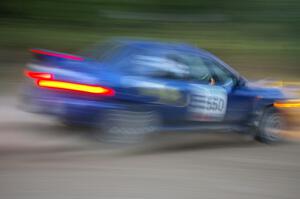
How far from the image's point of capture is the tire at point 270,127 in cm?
977

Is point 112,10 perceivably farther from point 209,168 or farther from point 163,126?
point 209,168

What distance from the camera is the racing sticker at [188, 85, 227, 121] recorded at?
8711 mm

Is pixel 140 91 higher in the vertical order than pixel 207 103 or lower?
higher

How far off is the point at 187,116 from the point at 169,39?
30.8 ft

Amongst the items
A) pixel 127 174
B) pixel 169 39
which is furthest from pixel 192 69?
pixel 169 39

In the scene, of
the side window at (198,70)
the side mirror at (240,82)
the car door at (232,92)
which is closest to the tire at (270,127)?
the car door at (232,92)

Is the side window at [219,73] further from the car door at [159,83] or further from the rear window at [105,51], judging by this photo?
the rear window at [105,51]

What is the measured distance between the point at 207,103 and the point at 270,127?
1477mm

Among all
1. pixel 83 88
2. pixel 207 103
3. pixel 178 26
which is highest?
pixel 178 26

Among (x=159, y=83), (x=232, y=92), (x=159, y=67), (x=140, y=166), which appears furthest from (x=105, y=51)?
(x=140, y=166)

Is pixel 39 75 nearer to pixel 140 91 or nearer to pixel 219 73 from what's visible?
pixel 140 91

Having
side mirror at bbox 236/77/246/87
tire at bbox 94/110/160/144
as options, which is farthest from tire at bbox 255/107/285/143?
tire at bbox 94/110/160/144

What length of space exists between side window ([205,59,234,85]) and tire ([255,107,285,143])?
909 millimetres

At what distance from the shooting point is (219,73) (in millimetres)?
9203
